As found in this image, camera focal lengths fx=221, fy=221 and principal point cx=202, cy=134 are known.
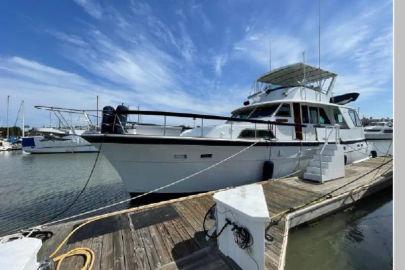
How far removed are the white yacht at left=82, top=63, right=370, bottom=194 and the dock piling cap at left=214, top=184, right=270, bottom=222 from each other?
314cm

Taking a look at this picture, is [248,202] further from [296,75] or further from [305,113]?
[296,75]

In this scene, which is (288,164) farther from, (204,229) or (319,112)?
(204,229)

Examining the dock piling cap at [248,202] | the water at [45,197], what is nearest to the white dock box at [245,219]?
the dock piling cap at [248,202]

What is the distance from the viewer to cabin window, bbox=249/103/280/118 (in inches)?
349

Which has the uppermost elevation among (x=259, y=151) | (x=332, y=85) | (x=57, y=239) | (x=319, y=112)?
(x=332, y=85)

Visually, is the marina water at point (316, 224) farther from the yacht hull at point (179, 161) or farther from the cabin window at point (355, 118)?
the cabin window at point (355, 118)

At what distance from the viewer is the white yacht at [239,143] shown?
237 inches

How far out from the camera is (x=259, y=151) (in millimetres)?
7230

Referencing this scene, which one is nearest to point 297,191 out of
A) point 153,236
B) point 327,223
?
point 327,223

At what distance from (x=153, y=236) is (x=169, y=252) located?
1.90 feet

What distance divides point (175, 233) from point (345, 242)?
351 centimetres

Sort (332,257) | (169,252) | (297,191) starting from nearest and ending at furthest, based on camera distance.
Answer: (169,252)
(332,257)
(297,191)

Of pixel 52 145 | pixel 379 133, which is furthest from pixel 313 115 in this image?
pixel 379 133

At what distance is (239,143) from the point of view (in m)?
6.66
